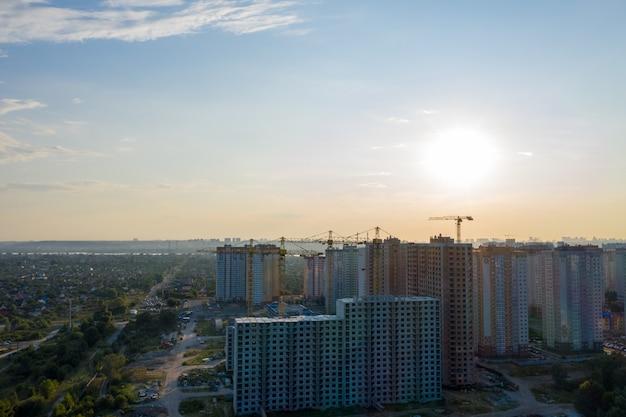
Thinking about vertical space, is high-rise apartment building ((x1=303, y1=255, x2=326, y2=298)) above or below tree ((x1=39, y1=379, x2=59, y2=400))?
above

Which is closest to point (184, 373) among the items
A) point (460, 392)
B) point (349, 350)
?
point (349, 350)

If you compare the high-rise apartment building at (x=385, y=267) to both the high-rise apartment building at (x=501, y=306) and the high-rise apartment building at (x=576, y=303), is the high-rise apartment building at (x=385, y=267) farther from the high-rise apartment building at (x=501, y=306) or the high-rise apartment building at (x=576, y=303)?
the high-rise apartment building at (x=576, y=303)

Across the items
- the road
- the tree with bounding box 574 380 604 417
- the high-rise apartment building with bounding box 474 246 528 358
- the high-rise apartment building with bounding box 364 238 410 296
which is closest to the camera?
the tree with bounding box 574 380 604 417

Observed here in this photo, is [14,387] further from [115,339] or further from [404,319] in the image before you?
[404,319]

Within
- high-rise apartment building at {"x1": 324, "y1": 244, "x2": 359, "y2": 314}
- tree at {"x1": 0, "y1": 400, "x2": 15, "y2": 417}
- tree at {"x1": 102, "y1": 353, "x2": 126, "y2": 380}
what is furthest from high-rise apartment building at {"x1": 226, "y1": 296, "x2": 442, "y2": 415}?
high-rise apartment building at {"x1": 324, "y1": 244, "x2": 359, "y2": 314}

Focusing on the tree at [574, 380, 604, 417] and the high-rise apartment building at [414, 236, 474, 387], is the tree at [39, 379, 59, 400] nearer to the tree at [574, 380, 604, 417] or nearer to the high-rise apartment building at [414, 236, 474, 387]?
the high-rise apartment building at [414, 236, 474, 387]
